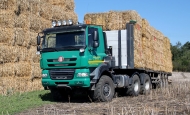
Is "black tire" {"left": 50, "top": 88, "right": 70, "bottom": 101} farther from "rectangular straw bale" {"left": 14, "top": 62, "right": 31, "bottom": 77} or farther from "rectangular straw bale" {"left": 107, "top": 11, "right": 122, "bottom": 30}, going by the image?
"rectangular straw bale" {"left": 107, "top": 11, "right": 122, "bottom": 30}

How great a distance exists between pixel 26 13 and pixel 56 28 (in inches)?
156

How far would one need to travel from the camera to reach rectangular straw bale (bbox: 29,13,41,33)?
51.1ft

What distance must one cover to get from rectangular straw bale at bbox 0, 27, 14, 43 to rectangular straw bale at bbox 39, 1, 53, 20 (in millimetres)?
2558

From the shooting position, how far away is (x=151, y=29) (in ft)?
55.6

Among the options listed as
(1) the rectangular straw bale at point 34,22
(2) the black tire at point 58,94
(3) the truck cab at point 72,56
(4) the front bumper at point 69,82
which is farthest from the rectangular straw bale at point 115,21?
(4) the front bumper at point 69,82

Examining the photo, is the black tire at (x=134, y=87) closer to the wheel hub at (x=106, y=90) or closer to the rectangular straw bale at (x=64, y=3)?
the wheel hub at (x=106, y=90)

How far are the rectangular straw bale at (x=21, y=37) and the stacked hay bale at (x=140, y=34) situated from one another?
301 centimetres

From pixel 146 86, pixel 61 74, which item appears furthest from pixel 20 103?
pixel 146 86

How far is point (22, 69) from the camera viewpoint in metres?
14.9

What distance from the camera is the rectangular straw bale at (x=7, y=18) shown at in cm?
1401

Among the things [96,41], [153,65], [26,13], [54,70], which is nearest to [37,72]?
[26,13]

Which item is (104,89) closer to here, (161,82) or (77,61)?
(77,61)

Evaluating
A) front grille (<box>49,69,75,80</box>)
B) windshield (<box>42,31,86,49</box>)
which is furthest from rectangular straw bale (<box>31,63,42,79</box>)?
front grille (<box>49,69,75,80</box>)

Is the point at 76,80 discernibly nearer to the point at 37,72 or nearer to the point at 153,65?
the point at 37,72
